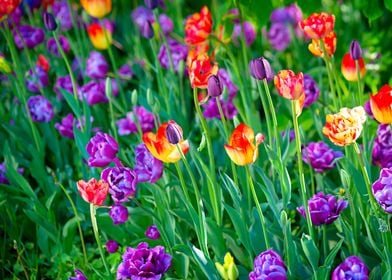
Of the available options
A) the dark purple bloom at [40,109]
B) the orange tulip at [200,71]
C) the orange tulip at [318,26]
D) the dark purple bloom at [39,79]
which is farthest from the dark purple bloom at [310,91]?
the dark purple bloom at [39,79]

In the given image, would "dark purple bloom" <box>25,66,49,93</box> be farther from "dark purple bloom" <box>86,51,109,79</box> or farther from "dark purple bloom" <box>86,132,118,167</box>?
"dark purple bloom" <box>86,132,118,167</box>

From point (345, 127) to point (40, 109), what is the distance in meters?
1.13

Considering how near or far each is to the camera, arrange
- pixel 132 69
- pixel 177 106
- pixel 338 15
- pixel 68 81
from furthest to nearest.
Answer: pixel 338 15
pixel 132 69
pixel 68 81
pixel 177 106

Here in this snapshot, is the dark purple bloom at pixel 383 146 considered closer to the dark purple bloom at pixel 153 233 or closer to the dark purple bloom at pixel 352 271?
the dark purple bloom at pixel 352 271

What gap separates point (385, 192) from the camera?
155 centimetres

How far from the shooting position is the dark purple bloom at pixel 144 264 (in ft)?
5.49

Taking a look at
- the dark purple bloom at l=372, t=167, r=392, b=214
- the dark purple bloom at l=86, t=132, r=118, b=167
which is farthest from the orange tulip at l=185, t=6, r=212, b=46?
the dark purple bloom at l=372, t=167, r=392, b=214

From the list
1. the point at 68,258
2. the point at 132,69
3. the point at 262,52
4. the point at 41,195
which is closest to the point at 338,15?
the point at 262,52

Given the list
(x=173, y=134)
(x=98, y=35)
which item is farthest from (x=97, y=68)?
(x=173, y=134)

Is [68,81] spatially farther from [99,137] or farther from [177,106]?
[99,137]

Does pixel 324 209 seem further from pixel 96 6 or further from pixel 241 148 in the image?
pixel 96 6

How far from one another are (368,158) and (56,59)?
4.47ft

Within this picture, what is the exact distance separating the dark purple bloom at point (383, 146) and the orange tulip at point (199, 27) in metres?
0.54

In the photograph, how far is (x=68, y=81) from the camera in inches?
103
